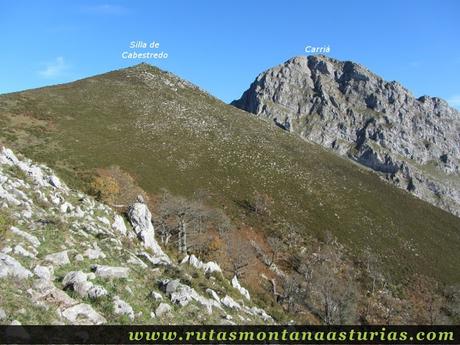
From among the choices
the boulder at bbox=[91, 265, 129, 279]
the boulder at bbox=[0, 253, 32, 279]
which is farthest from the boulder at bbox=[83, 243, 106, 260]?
the boulder at bbox=[0, 253, 32, 279]

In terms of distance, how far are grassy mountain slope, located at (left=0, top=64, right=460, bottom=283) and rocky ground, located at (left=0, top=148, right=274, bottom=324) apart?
138 feet

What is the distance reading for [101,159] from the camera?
238ft

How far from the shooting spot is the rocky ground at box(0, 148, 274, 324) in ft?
39.9

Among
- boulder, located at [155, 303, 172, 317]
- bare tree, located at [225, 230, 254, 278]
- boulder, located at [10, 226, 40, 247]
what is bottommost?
bare tree, located at [225, 230, 254, 278]

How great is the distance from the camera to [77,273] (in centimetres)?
1366

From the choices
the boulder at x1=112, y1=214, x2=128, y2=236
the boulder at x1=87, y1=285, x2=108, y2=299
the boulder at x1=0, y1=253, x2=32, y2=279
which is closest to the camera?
the boulder at x1=0, y1=253, x2=32, y2=279

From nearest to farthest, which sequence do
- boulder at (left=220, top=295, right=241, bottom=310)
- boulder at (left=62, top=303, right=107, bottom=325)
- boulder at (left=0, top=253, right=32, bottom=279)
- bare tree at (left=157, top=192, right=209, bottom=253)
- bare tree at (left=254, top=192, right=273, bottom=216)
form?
boulder at (left=62, top=303, right=107, bottom=325) → boulder at (left=0, top=253, right=32, bottom=279) → boulder at (left=220, top=295, right=241, bottom=310) → bare tree at (left=157, top=192, right=209, bottom=253) → bare tree at (left=254, top=192, right=273, bottom=216)

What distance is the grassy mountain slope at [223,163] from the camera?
73.8m

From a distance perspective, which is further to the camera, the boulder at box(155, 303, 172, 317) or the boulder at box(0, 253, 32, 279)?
the boulder at box(155, 303, 172, 317)

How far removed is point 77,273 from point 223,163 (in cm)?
7184

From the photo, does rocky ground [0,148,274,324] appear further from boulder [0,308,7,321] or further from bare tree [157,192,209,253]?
bare tree [157,192,209,253]

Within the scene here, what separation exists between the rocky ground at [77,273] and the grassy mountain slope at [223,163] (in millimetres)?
42152

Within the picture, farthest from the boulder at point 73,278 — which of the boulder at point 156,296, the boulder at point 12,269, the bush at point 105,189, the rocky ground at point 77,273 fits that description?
the bush at point 105,189

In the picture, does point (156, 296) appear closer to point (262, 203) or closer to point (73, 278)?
point (73, 278)
